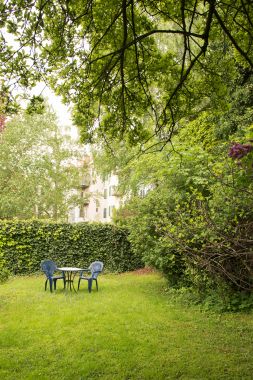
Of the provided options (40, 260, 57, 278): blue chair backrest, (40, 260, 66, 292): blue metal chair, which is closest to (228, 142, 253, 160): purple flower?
(40, 260, 66, 292): blue metal chair

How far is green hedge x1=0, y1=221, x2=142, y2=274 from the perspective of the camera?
1455 cm

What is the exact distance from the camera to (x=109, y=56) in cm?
513

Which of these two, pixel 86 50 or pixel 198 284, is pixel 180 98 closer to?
pixel 86 50

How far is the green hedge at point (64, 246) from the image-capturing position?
47.7ft

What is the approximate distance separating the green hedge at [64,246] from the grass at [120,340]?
202 inches

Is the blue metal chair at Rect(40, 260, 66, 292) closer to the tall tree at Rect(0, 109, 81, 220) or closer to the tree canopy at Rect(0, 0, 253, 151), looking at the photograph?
the tree canopy at Rect(0, 0, 253, 151)

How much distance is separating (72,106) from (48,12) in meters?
1.42

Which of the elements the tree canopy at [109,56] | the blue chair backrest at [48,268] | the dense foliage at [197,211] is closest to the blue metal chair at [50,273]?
the blue chair backrest at [48,268]

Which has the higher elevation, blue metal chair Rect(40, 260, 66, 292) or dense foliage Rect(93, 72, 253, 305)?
dense foliage Rect(93, 72, 253, 305)

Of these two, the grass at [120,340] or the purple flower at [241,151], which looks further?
the grass at [120,340]

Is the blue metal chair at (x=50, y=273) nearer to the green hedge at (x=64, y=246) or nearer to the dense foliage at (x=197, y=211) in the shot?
the dense foliage at (x=197, y=211)

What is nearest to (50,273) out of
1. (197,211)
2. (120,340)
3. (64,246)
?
(64,246)

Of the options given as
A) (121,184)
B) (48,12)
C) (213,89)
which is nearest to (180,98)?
(213,89)

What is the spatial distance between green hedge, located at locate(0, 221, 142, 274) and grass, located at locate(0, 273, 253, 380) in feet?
16.8
